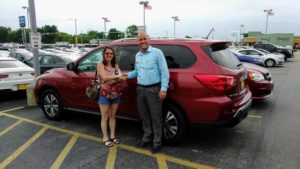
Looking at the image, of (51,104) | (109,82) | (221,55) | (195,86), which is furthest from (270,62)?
(109,82)

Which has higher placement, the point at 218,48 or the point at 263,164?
the point at 218,48

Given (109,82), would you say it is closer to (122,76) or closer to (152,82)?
(122,76)

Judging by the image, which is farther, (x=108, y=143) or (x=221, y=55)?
(x=108, y=143)

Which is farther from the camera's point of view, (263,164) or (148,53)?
(148,53)

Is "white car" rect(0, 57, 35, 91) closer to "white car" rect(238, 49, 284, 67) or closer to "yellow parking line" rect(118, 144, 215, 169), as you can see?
"yellow parking line" rect(118, 144, 215, 169)

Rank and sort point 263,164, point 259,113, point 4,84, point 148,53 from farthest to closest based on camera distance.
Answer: point 4,84
point 259,113
point 148,53
point 263,164

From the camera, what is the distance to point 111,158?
423 centimetres

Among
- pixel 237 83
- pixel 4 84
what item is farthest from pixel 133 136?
pixel 4 84

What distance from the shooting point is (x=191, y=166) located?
12.9ft

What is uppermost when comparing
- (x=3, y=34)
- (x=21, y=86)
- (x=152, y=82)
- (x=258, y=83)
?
(x=3, y=34)

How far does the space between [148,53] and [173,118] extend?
111 centimetres

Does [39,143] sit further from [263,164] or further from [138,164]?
[263,164]

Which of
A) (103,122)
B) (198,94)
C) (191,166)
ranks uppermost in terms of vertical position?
(198,94)

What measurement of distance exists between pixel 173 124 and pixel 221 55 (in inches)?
52.8
